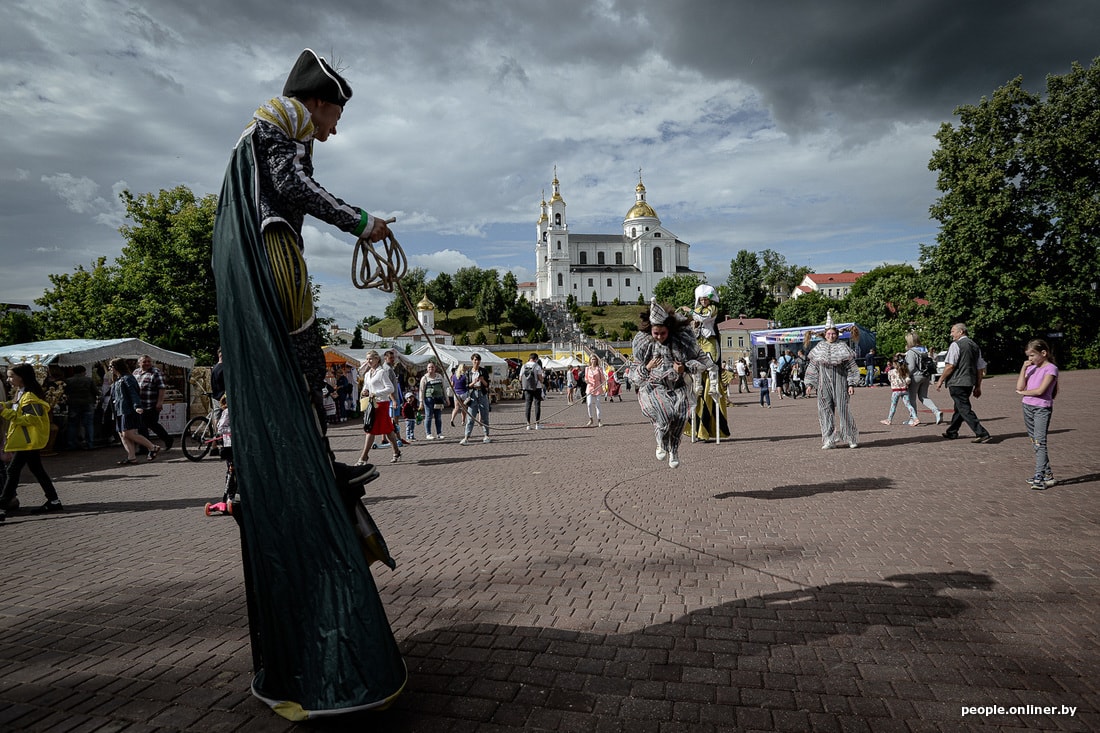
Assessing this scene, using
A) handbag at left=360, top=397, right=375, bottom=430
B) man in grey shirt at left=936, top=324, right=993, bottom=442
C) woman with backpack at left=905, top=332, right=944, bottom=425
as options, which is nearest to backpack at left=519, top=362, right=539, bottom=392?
handbag at left=360, top=397, right=375, bottom=430

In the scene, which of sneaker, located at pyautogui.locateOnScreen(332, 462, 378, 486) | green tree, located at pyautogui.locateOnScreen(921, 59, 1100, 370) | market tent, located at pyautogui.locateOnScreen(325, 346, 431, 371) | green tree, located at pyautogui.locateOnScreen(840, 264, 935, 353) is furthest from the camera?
green tree, located at pyautogui.locateOnScreen(840, 264, 935, 353)

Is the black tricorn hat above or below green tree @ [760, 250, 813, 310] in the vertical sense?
below

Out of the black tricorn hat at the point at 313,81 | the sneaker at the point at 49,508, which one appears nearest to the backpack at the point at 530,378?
the sneaker at the point at 49,508

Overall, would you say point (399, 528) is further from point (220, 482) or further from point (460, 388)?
point (460, 388)

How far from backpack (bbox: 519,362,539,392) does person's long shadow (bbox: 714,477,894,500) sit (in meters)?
10.1

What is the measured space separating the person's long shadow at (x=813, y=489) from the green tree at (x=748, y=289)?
95.1 meters

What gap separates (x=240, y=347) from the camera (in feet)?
8.11

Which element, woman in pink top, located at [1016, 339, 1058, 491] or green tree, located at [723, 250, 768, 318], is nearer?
woman in pink top, located at [1016, 339, 1058, 491]

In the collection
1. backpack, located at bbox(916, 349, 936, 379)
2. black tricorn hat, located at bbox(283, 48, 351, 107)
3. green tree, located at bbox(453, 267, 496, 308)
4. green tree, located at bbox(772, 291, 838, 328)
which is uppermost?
green tree, located at bbox(453, 267, 496, 308)

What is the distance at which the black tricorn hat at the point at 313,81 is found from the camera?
2.77 m

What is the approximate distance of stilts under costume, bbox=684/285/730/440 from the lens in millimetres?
11820

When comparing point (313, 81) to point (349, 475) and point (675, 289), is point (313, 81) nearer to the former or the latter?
point (349, 475)

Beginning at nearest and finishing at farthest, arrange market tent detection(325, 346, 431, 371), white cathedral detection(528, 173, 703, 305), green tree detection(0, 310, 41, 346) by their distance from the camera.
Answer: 1. market tent detection(325, 346, 431, 371)
2. green tree detection(0, 310, 41, 346)
3. white cathedral detection(528, 173, 703, 305)

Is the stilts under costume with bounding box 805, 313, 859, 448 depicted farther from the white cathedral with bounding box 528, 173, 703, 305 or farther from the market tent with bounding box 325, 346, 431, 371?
the white cathedral with bounding box 528, 173, 703, 305
